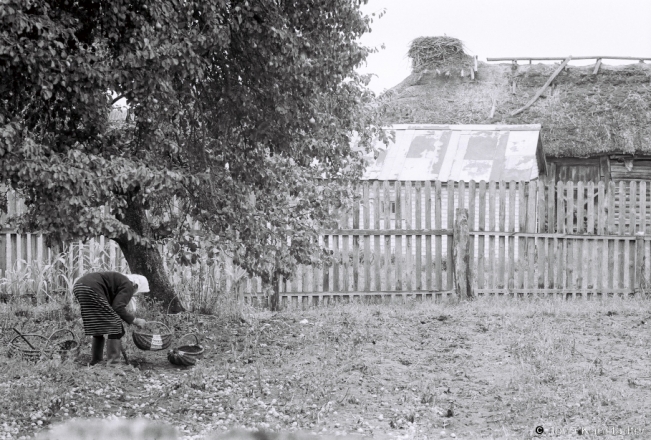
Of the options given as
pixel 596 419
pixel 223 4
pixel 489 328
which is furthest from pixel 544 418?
pixel 223 4

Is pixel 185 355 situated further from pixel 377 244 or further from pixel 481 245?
pixel 481 245

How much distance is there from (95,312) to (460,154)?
1127 centimetres

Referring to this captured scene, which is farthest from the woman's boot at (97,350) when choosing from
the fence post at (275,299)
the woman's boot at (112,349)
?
the fence post at (275,299)

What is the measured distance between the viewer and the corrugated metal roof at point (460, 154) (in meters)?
15.8

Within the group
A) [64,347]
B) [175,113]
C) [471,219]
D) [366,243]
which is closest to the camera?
[175,113]

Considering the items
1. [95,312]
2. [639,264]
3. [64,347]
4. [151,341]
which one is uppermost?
[639,264]

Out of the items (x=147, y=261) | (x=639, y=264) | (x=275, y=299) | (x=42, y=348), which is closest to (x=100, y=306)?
(x=42, y=348)

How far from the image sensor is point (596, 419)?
5.34 meters

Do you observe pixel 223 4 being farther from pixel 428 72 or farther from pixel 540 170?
pixel 428 72

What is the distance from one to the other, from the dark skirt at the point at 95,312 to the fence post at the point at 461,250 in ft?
17.1

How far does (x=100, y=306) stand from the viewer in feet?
22.6

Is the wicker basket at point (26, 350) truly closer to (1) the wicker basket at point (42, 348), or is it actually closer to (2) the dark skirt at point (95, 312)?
(1) the wicker basket at point (42, 348)

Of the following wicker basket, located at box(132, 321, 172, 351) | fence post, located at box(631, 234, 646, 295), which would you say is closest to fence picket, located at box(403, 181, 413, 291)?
fence post, located at box(631, 234, 646, 295)
